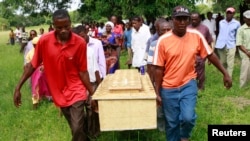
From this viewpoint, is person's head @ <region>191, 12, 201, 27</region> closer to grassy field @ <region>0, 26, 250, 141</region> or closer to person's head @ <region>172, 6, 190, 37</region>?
grassy field @ <region>0, 26, 250, 141</region>

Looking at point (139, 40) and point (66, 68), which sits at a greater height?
point (66, 68)

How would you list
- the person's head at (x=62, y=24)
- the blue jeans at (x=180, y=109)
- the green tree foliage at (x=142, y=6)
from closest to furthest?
the person's head at (x=62, y=24) → the blue jeans at (x=180, y=109) → the green tree foliage at (x=142, y=6)

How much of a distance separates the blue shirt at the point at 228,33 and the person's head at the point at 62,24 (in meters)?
5.95

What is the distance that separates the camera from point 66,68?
15.3 ft

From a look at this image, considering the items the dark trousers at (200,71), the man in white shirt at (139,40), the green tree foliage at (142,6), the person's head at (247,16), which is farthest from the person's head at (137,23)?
the green tree foliage at (142,6)

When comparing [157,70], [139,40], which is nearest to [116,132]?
[157,70]

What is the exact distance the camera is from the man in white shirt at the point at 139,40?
9.17m

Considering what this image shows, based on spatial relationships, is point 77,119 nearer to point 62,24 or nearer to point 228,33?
point 62,24

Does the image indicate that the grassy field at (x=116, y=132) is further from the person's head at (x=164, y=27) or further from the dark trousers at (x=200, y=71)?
the person's head at (x=164, y=27)

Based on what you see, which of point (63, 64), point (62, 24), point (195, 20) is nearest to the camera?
point (62, 24)

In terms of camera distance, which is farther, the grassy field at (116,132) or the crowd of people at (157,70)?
the grassy field at (116,132)

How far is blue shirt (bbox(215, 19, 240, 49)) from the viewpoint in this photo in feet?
31.8

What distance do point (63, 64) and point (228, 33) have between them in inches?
237

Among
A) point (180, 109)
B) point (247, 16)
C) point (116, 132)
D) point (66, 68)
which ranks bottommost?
point (116, 132)
